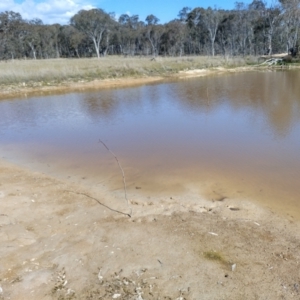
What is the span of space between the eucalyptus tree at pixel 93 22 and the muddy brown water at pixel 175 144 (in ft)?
131

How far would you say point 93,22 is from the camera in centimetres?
5244

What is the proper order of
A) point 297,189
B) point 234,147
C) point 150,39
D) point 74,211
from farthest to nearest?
1. point 150,39
2. point 234,147
3. point 297,189
4. point 74,211

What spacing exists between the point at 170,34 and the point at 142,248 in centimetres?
5763

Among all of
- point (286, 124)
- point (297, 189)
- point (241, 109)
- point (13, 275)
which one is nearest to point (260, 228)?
point (297, 189)

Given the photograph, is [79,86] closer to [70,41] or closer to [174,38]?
[174,38]

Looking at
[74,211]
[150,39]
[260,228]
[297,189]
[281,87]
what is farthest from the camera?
[150,39]

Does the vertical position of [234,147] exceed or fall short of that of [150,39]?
it falls short

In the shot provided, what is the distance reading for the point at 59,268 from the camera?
3.51 m

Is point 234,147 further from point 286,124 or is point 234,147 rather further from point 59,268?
point 59,268

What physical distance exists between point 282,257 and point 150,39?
59856 millimetres

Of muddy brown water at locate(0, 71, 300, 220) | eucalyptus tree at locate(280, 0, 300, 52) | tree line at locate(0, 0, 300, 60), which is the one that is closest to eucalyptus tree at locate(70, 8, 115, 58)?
tree line at locate(0, 0, 300, 60)

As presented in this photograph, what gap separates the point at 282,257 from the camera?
3561mm

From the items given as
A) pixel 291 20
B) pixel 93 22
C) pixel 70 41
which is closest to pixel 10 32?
pixel 70 41

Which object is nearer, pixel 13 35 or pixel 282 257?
pixel 282 257
